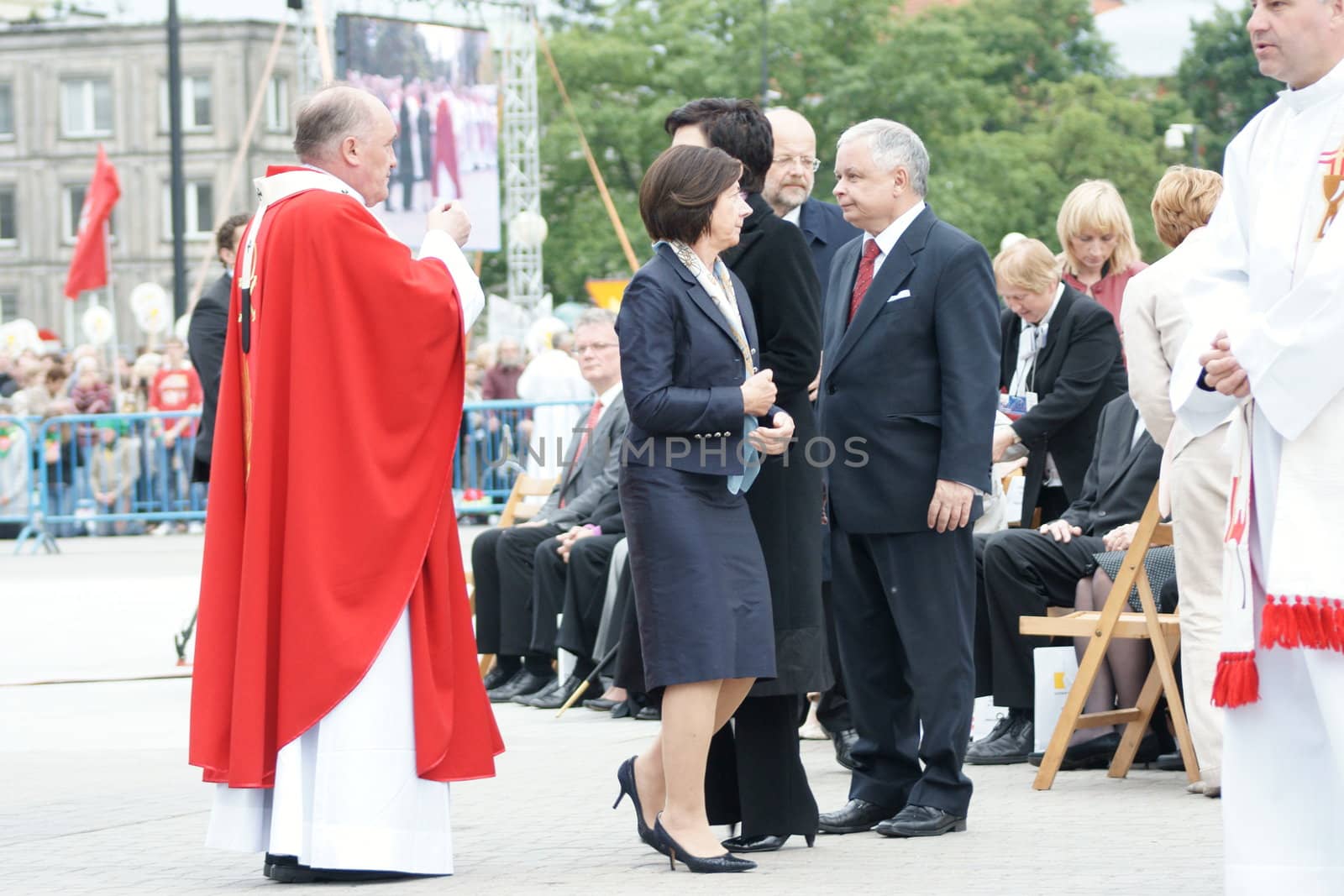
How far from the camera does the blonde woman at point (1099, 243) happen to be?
887cm

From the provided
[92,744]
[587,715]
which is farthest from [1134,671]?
[92,744]

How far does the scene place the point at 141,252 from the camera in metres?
66.9

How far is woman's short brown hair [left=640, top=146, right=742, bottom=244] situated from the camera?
556cm

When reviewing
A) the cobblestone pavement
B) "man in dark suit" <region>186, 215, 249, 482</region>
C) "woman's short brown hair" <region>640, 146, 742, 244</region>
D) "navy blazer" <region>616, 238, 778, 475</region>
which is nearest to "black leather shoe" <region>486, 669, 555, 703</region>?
the cobblestone pavement

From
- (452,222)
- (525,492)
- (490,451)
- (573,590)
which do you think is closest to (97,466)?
(490,451)

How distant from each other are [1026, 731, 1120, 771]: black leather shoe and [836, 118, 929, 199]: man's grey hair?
7.65ft

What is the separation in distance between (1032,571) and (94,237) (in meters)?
24.9

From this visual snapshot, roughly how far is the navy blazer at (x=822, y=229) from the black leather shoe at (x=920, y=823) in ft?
7.90

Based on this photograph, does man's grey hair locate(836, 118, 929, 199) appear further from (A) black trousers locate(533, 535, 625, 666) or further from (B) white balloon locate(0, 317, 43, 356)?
(B) white balloon locate(0, 317, 43, 356)

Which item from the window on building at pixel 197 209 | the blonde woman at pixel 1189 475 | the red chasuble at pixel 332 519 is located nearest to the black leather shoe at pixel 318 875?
the red chasuble at pixel 332 519

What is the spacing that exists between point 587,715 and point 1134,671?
2.83 meters

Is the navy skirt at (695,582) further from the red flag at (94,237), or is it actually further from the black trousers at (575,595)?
the red flag at (94,237)

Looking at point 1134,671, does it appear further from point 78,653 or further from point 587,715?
point 78,653

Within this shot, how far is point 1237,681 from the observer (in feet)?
14.3
